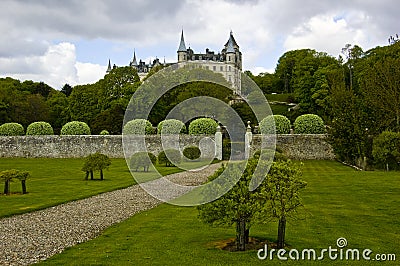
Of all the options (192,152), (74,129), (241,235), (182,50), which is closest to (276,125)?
(192,152)

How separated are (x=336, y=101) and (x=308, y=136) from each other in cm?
813

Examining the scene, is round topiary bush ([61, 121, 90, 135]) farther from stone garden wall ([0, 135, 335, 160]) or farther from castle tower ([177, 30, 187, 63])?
castle tower ([177, 30, 187, 63])

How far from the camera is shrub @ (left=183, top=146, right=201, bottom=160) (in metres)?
38.0

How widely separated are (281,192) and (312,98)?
56.8 metres

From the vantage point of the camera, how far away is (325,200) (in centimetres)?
1540

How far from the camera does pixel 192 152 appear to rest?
38.4 m

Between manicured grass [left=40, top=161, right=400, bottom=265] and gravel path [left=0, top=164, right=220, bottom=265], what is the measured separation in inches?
17.6

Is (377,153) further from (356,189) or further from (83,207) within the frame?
(83,207)

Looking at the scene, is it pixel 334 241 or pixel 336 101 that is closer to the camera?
pixel 334 241

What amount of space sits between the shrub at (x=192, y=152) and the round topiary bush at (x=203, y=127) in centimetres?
241

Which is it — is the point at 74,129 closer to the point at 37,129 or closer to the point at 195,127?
the point at 37,129

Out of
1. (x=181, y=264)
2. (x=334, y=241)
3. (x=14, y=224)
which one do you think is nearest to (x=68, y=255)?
(x=181, y=264)

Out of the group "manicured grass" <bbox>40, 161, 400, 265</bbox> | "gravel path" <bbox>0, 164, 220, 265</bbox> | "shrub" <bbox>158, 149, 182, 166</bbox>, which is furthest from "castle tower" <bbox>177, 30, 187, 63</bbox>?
"manicured grass" <bbox>40, 161, 400, 265</bbox>

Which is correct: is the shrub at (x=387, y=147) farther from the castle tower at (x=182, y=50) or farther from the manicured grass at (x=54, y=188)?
the castle tower at (x=182, y=50)
